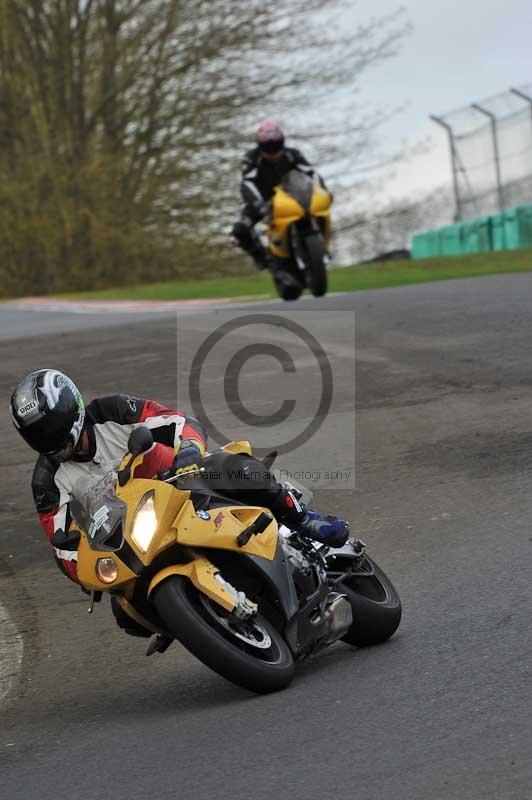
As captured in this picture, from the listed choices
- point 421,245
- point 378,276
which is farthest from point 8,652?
point 421,245

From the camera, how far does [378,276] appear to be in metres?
19.6

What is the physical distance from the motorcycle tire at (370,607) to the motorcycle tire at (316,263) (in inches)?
354

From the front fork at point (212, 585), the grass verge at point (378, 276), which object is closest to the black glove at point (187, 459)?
the front fork at point (212, 585)

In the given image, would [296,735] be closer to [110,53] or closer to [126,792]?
[126,792]

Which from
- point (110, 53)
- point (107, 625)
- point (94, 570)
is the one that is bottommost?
point (107, 625)

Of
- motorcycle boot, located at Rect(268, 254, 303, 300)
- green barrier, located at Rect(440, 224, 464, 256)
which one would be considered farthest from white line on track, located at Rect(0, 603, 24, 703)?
green barrier, located at Rect(440, 224, 464, 256)

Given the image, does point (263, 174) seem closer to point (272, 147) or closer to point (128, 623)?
point (272, 147)

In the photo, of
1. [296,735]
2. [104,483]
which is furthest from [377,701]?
[104,483]

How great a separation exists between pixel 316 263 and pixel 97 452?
30.6ft

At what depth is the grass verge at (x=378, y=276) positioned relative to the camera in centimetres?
1823

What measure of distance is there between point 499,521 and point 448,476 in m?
1.13

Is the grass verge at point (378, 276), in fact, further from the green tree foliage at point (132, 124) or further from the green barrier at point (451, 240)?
the green tree foliage at point (132, 124)

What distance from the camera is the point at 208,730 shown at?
460 centimetres

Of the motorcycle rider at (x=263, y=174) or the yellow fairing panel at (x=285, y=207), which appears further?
the motorcycle rider at (x=263, y=174)
